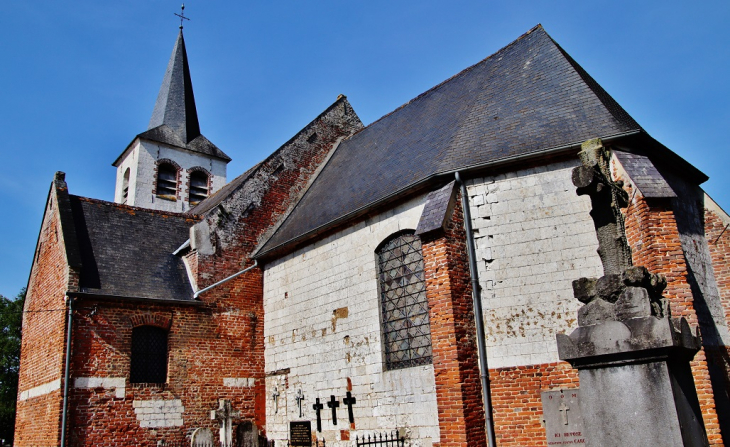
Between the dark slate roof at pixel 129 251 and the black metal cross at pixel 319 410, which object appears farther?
the dark slate roof at pixel 129 251

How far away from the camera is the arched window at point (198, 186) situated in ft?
72.1

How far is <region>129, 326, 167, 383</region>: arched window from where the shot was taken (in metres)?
11.8

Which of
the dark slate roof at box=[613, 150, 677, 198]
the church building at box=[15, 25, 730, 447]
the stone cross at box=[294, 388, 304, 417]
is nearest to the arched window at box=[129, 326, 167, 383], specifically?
the church building at box=[15, 25, 730, 447]

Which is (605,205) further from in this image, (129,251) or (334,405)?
(129,251)

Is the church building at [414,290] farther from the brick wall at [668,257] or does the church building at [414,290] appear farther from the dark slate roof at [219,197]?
the dark slate roof at [219,197]

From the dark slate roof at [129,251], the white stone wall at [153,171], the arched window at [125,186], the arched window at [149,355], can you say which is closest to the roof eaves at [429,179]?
the dark slate roof at [129,251]

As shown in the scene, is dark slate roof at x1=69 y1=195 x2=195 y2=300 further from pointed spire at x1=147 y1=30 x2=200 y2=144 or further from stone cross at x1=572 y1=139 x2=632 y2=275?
stone cross at x1=572 y1=139 x2=632 y2=275

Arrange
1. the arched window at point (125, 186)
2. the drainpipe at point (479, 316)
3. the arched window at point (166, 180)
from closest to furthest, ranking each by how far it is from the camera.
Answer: the drainpipe at point (479, 316) < the arched window at point (166, 180) < the arched window at point (125, 186)

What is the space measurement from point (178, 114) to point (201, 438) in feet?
50.4

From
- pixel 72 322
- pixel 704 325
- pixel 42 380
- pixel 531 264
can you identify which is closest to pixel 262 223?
pixel 72 322

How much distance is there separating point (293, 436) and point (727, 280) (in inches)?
331

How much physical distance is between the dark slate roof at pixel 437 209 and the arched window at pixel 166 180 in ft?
48.1

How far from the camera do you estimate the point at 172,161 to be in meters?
21.8

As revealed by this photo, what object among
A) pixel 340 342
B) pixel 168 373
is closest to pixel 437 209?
pixel 340 342
